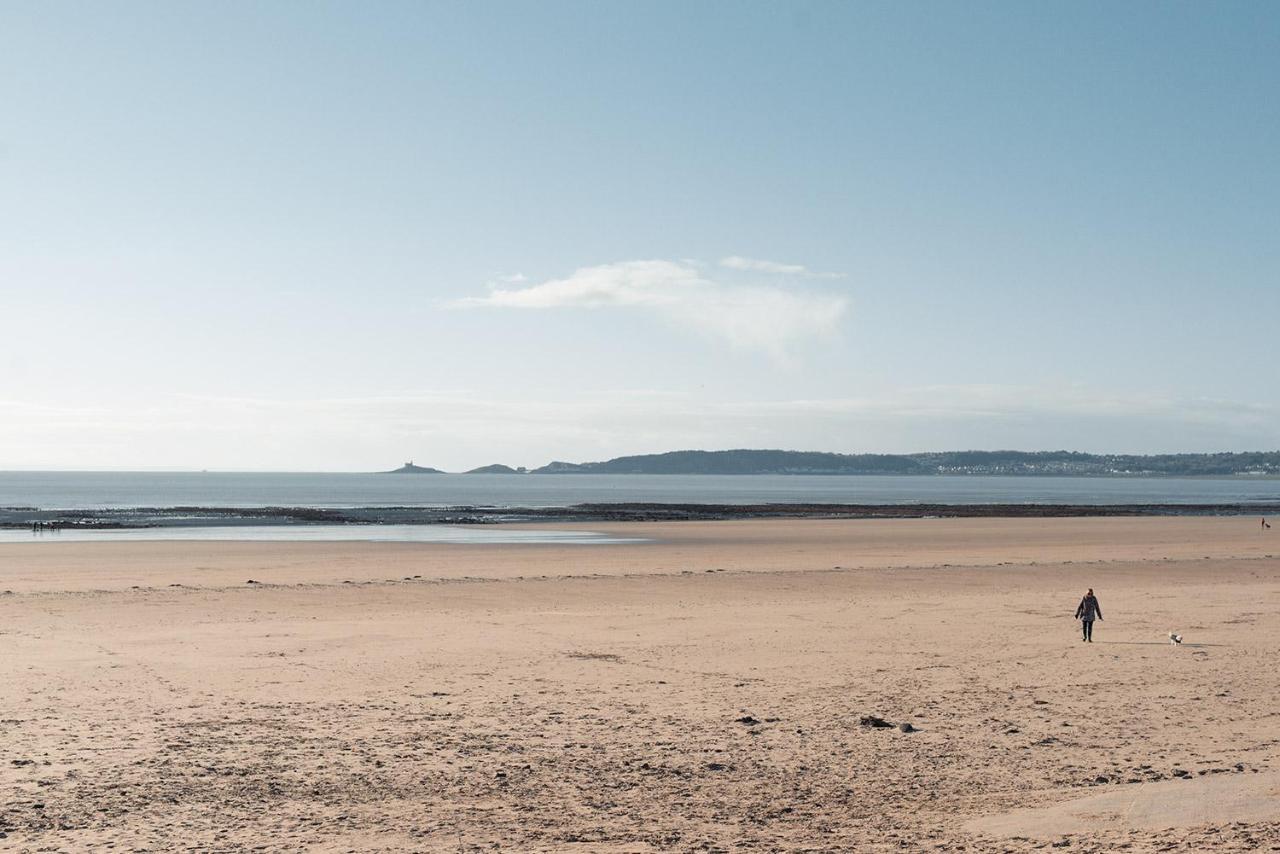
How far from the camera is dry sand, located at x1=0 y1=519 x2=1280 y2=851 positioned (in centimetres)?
939

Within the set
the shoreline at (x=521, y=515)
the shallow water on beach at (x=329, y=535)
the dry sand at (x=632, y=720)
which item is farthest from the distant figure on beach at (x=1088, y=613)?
the shoreline at (x=521, y=515)

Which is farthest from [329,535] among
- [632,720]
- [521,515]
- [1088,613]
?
[632,720]

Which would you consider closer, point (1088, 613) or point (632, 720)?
point (632, 720)

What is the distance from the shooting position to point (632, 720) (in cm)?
1334

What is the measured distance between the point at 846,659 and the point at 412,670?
6.76 m

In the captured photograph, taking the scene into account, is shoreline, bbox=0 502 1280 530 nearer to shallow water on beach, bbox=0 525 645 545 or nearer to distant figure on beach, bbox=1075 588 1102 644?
shallow water on beach, bbox=0 525 645 545

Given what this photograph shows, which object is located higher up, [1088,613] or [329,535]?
[1088,613]

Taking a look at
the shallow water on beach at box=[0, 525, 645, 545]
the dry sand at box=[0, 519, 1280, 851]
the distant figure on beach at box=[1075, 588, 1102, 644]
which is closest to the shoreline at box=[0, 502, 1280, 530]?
the shallow water on beach at box=[0, 525, 645, 545]

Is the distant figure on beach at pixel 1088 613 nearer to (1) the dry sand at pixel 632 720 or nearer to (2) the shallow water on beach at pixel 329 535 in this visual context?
(1) the dry sand at pixel 632 720

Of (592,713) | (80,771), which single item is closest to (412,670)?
(592,713)

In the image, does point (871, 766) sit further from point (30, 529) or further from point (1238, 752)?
point (30, 529)

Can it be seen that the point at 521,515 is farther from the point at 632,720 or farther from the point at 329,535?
the point at 632,720

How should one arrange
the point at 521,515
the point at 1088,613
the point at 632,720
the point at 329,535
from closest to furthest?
the point at 632,720, the point at 1088,613, the point at 329,535, the point at 521,515

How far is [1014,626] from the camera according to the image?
21.5 m
